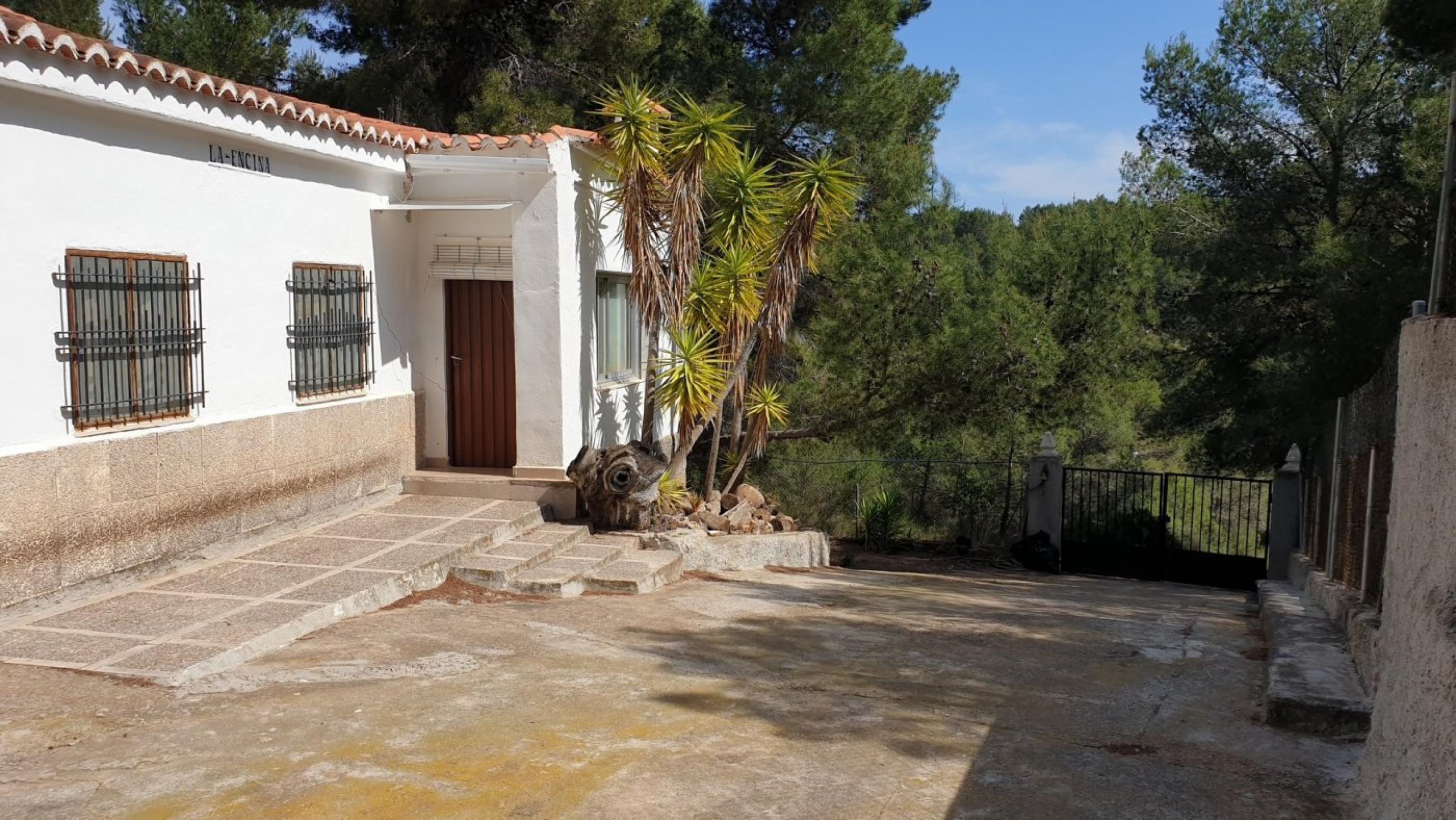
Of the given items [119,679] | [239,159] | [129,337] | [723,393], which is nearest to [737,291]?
[723,393]

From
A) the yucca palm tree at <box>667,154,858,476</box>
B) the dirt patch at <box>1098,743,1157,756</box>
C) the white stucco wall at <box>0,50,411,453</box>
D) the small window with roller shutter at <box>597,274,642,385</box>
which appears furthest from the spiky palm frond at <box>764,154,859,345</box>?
the dirt patch at <box>1098,743,1157,756</box>

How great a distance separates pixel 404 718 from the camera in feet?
17.3

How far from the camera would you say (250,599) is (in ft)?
24.1

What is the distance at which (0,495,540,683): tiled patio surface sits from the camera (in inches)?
241

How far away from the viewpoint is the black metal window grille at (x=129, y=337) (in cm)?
718

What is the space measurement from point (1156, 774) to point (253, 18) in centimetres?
1622

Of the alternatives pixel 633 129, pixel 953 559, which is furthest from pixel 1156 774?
pixel 953 559

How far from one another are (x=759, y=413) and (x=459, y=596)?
5.86 metres

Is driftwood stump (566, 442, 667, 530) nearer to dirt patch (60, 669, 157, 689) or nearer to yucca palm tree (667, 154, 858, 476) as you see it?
yucca palm tree (667, 154, 858, 476)

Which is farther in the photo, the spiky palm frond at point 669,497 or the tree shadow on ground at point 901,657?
the spiky palm frond at point 669,497

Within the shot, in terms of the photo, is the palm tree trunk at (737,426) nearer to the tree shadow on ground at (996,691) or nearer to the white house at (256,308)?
the white house at (256,308)

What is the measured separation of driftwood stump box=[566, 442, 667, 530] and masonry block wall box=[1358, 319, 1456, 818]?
6.70 meters

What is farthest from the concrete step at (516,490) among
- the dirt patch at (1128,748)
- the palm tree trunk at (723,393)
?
the dirt patch at (1128,748)

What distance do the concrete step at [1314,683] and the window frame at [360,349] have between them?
7.70 m
